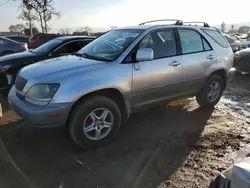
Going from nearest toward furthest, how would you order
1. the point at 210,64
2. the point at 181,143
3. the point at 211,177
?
the point at 211,177 → the point at 181,143 → the point at 210,64

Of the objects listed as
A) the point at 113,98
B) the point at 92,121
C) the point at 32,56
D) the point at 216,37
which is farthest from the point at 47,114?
the point at 216,37

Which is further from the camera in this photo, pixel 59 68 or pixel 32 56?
pixel 32 56

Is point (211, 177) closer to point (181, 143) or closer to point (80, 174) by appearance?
point (181, 143)

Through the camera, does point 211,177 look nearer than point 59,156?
Yes

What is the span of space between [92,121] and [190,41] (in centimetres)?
244

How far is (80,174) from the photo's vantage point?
9.75ft

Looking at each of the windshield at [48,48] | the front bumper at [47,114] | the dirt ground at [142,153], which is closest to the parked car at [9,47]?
the windshield at [48,48]

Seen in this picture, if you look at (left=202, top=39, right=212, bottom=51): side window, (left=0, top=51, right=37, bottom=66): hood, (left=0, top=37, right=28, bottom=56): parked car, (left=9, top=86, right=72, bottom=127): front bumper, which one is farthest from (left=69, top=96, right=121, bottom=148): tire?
(left=0, top=37, right=28, bottom=56): parked car

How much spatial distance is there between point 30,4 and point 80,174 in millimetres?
22544

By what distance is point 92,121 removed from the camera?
137 inches

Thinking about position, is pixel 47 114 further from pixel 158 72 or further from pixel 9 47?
pixel 9 47

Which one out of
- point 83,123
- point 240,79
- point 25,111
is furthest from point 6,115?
point 240,79

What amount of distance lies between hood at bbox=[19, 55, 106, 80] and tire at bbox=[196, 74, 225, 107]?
8.00 ft

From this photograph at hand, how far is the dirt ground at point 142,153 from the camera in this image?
9.48 feet
